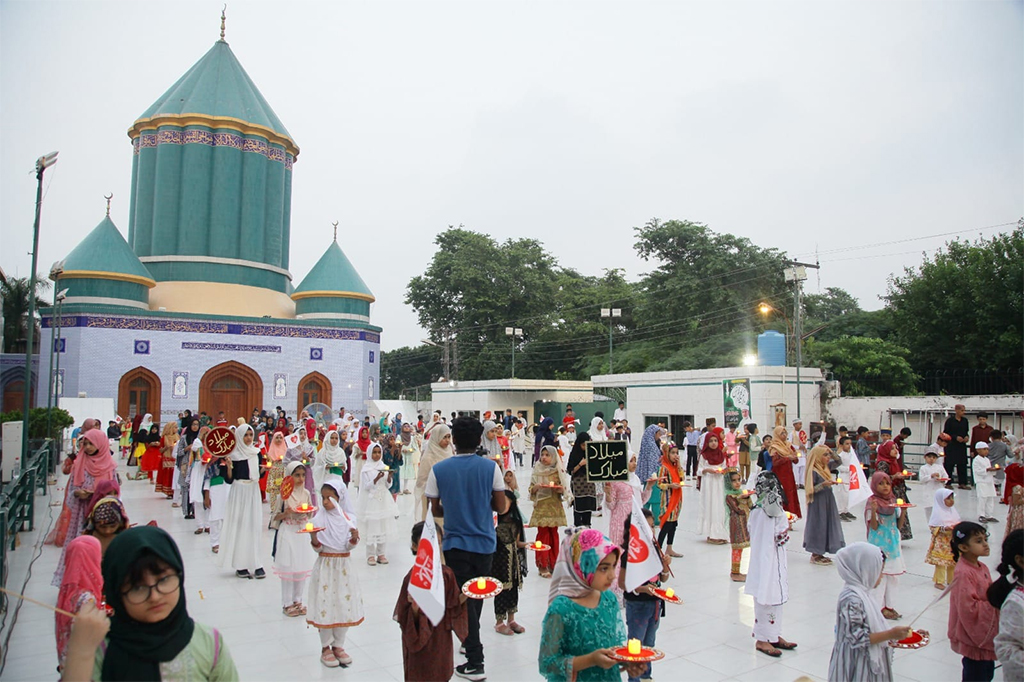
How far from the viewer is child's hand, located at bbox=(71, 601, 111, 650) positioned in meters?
2.00

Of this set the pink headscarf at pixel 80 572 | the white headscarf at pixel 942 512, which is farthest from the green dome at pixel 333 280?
the pink headscarf at pixel 80 572

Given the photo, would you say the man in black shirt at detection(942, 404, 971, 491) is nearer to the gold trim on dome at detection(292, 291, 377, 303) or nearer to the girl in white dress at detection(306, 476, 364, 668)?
the girl in white dress at detection(306, 476, 364, 668)

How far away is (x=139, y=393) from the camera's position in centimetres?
2584

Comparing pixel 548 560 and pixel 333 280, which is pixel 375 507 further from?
pixel 333 280

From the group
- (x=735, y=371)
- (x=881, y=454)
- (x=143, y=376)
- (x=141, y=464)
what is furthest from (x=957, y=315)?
(x=143, y=376)

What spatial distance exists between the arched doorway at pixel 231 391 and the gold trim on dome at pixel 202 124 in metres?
11.0

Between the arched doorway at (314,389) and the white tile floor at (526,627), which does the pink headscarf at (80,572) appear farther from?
the arched doorway at (314,389)

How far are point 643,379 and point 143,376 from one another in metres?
18.9

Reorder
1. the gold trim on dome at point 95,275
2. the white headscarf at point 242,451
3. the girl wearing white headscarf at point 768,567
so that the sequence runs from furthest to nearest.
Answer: the gold trim on dome at point 95,275, the white headscarf at point 242,451, the girl wearing white headscarf at point 768,567

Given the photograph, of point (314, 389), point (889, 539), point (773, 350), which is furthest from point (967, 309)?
point (314, 389)

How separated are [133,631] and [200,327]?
2741cm

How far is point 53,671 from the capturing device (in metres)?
4.85

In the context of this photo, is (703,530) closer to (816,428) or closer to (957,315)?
(816,428)

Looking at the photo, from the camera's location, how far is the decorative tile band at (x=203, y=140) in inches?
1185
